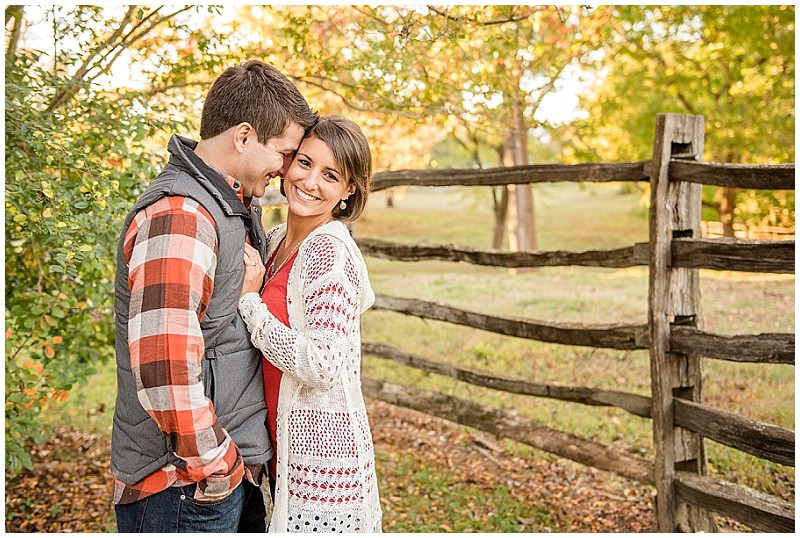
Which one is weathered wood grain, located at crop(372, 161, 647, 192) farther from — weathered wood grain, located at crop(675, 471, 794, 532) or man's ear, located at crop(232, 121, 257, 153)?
man's ear, located at crop(232, 121, 257, 153)

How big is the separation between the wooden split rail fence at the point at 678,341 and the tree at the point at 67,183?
2293mm

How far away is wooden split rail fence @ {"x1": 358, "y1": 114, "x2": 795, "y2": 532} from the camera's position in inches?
121

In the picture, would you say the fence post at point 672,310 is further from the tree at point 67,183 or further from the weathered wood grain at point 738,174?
the tree at point 67,183

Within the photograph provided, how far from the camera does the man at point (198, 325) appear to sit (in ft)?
5.42

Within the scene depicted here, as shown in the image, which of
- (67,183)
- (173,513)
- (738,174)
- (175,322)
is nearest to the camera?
(175,322)

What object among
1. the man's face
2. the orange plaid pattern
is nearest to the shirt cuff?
the orange plaid pattern

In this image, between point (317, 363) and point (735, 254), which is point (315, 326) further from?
point (735, 254)

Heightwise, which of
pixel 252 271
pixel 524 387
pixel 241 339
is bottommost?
pixel 524 387

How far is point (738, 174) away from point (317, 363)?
227cm

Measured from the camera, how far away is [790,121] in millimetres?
10398

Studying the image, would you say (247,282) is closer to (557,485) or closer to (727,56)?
(557,485)

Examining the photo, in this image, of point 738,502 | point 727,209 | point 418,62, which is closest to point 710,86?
point 727,209

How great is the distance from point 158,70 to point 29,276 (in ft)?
4.55

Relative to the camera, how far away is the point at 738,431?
3.15 metres
